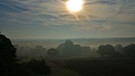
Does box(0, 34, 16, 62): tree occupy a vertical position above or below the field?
above

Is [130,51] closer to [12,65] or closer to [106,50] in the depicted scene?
[106,50]

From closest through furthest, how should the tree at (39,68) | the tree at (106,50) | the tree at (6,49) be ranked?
1. the tree at (6,49)
2. the tree at (39,68)
3. the tree at (106,50)

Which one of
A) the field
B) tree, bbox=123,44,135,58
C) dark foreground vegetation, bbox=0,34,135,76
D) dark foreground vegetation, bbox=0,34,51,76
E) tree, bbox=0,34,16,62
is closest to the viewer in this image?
dark foreground vegetation, bbox=0,34,51,76

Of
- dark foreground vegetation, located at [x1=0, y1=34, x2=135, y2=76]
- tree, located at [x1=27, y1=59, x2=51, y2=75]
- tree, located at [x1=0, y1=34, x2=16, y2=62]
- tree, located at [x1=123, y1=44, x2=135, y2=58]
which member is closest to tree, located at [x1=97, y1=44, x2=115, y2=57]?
dark foreground vegetation, located at [x1=0, y1=34, x2=135, y2=76]

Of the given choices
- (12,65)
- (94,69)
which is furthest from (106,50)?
(12,65)

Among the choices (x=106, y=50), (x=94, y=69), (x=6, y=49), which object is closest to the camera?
(x=6, y=49)

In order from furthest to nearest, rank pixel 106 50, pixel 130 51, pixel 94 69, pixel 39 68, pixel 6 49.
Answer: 1. pixel 106 50
2. pixel 130 51
3. pixel 94 69
4. pixel 39 68
5. pixel 6 49

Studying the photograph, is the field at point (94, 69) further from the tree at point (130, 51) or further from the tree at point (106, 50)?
the tree at point (130, 51)

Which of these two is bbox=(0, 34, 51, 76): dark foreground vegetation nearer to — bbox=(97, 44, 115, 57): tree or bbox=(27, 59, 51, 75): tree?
bbox=(27, 59, 51, 75): tree

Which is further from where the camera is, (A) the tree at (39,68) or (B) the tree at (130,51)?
(B) the tree at (130,51)

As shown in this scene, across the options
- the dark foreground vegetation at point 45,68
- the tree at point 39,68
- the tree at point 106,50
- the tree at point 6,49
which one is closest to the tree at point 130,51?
the dark foreground vegetation at point 45,68

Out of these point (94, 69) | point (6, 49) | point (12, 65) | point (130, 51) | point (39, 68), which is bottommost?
point (39, 68)

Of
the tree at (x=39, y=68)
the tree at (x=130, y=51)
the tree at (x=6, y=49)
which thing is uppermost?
the tree at (x=130, y=51)

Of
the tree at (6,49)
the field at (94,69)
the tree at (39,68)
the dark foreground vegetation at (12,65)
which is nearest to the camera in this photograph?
the dark foreground vegetation at (12,65)
